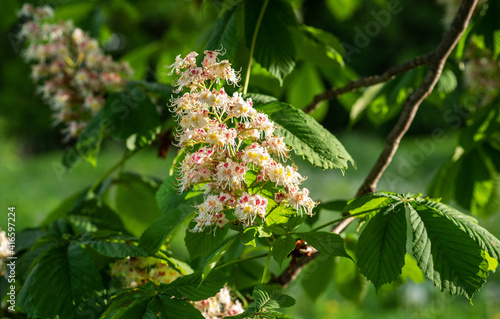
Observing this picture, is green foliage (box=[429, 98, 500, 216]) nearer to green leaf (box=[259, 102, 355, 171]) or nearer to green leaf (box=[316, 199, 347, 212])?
green leaf (box=[316, 199, 347, 212])

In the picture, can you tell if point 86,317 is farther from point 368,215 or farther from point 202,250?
point 368,215

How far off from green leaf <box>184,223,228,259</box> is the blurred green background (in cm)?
53

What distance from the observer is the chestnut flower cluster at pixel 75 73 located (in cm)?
149

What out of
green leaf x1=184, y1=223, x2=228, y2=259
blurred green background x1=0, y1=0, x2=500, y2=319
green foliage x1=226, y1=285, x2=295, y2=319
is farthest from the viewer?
blurred green background x1=0, y1=0, x2=500, y2=319

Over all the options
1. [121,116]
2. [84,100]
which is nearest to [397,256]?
[121,116]

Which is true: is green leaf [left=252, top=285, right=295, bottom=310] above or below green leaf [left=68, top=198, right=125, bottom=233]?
above

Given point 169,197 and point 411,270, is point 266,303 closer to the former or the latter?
point 169,197

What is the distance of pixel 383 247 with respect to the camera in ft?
2.37

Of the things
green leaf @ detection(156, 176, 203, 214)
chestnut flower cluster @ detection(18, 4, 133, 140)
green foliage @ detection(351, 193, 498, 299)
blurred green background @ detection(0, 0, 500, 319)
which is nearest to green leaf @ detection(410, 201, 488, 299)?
green foliage @ detection(351, 193, 498, 299)

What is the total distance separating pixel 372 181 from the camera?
1.03 meters

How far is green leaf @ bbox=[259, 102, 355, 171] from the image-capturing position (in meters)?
0.73

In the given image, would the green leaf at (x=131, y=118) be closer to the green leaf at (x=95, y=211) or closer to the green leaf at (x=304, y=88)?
the green leaf at (x=95, y=211)

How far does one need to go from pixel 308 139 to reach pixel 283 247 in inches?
6.4

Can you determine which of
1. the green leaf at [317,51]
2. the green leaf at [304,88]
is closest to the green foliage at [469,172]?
the green leaf at [317,51]
